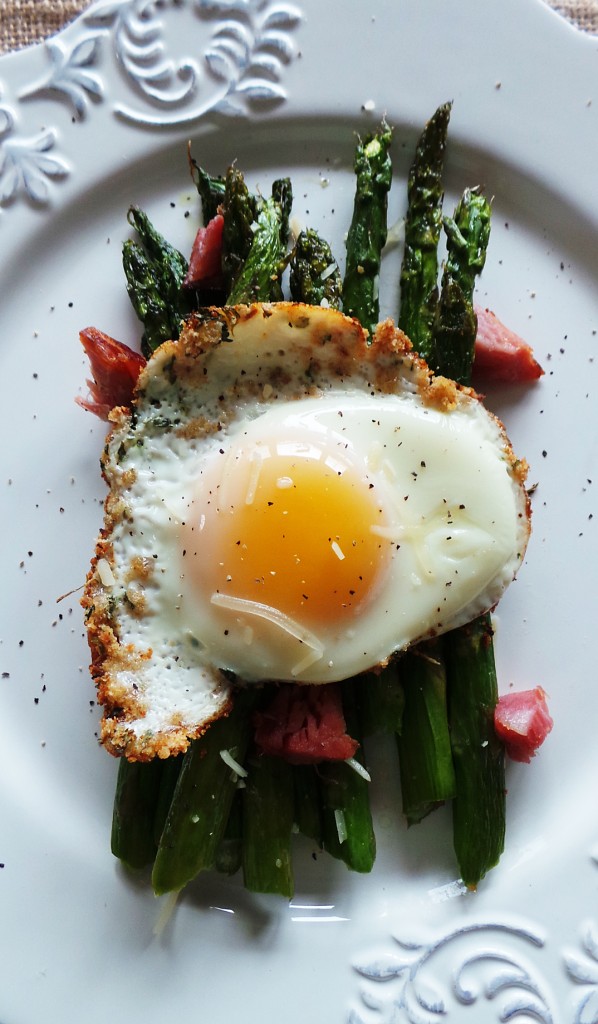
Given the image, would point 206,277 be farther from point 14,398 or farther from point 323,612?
point 323,612

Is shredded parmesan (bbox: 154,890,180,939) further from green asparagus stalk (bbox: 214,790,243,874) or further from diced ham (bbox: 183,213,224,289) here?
diced ham (bbox: 183,213,224,289)

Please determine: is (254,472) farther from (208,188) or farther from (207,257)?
(208,188)

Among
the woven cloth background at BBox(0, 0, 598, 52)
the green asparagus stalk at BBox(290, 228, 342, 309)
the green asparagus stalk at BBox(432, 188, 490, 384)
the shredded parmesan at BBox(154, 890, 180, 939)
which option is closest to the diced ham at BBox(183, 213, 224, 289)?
the green asparagus stalk at BBox(290, 228, 342, 309)

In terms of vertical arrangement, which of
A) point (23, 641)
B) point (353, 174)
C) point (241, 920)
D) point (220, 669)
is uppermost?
point (353, 174)

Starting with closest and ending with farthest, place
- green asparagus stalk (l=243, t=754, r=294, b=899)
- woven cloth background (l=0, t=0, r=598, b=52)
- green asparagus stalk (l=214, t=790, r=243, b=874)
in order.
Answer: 1. green asparagus stalk (l=243, t=754, r=294, b=899)
2. green asparagus stalk (l=214, t=790, r=243, b=874)
3. woven cloth background (l=0, t=0, r=598, b=52)

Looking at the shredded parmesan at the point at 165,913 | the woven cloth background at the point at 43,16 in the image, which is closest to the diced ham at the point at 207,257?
the woven cloth background at the point at 43,16

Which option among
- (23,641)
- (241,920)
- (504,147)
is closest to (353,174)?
(504,147)

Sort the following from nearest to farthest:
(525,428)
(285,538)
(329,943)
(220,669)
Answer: (285,538) → (220,669) → (329,943) → (525,428)
